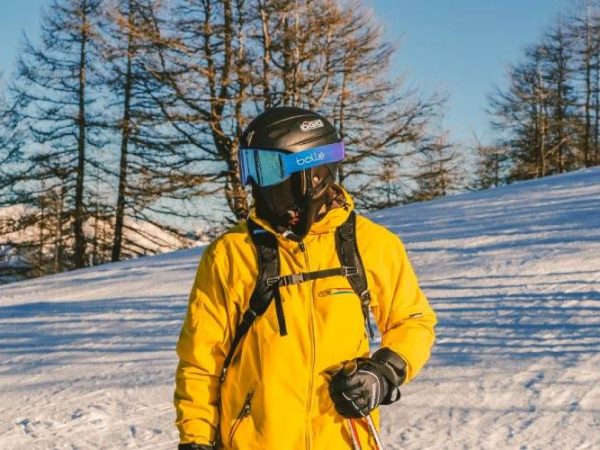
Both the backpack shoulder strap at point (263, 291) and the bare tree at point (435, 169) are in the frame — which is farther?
the bare tree at point (435, 169)

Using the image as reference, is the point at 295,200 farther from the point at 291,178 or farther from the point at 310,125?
the point at 310,125

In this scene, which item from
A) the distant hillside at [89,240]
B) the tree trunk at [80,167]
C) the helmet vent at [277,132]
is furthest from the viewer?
the tree trunk at [80,167]

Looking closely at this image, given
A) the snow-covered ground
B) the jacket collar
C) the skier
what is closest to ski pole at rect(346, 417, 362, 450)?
the skier

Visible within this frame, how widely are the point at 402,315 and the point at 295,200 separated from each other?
0.49 m

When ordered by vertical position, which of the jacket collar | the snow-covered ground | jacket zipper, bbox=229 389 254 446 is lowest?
the snow-covered ground

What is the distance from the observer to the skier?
6.19ft

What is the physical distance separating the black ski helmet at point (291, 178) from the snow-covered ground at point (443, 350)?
217 cm

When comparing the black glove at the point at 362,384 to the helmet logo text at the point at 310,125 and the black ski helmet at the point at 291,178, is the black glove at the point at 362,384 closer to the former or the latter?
the black ski helmet at the point at 291,178

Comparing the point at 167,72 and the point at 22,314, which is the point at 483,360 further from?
the point at 167,72

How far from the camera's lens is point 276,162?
2043 millimetres

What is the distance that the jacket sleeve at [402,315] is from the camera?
2033 mm

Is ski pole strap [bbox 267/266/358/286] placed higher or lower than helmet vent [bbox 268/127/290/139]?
lower

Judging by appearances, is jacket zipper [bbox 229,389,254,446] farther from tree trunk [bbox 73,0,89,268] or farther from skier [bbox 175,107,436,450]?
tree trunk [bbox 73,0,89,268]

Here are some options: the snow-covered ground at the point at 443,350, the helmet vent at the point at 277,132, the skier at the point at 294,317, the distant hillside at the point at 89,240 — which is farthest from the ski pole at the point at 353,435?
the distant hillside at the point at 89,240
